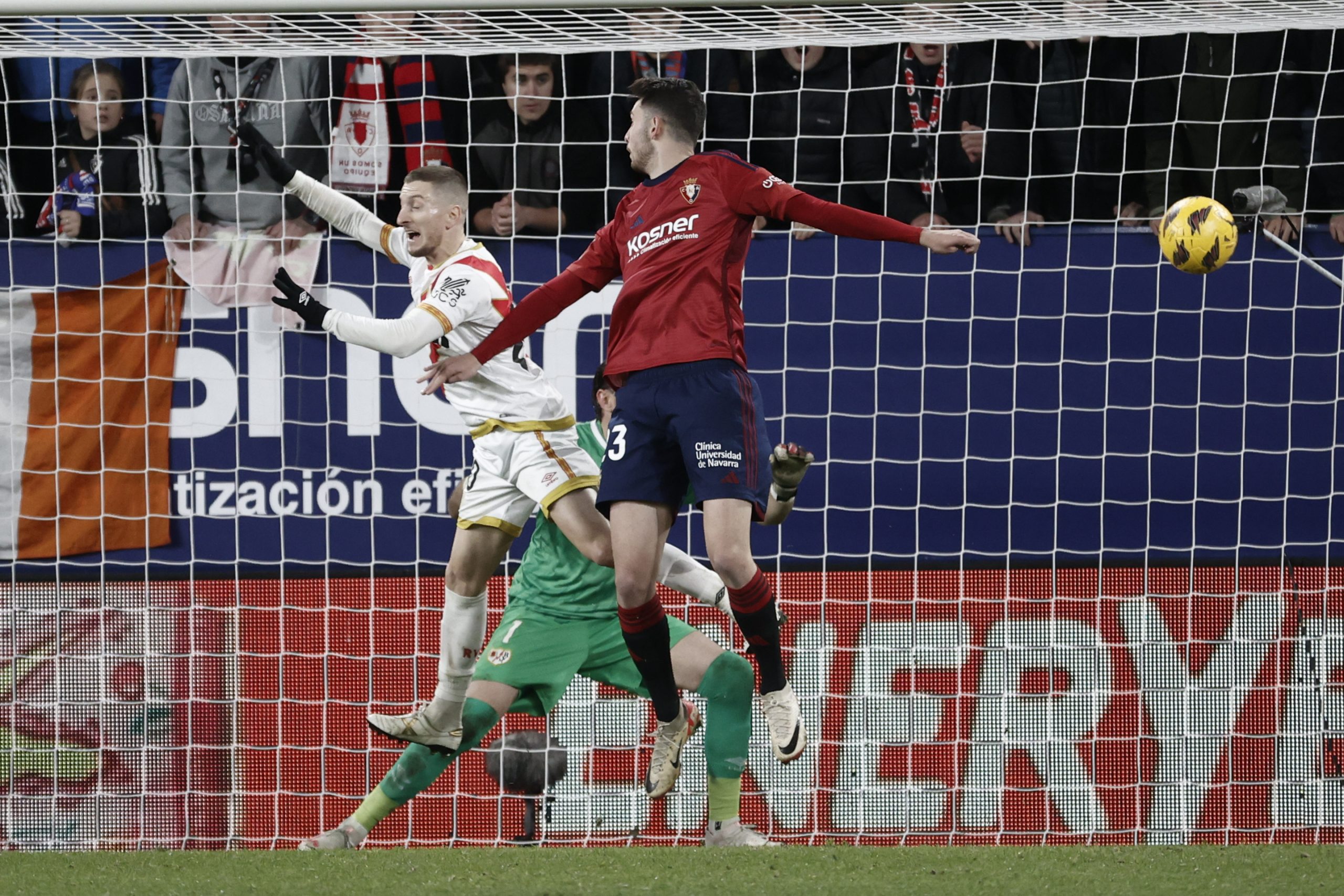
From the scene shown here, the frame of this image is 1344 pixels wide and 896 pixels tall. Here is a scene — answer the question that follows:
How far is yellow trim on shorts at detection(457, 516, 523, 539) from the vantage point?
478cm

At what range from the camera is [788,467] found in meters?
4.42

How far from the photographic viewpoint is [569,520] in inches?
186

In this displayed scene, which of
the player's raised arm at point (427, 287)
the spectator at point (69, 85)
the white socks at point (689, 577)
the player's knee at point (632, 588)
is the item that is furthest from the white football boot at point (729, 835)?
the spectator at point (69, 85)

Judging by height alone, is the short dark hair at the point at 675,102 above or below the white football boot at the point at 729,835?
above

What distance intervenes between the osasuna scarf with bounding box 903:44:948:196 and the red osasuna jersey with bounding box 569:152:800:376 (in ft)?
7.94

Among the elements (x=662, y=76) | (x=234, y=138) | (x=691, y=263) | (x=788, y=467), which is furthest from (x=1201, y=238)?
(x=234, y=138)

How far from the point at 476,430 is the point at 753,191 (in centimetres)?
125

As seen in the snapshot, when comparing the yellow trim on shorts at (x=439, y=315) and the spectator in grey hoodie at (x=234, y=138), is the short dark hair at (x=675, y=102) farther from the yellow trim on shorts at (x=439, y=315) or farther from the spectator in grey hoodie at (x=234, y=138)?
the spectator in grey hoodie at (x=234, y=138)

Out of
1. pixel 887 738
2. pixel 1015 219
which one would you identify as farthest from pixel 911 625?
pixel 1015 219

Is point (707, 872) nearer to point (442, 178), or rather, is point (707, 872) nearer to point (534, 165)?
point (442, 178)

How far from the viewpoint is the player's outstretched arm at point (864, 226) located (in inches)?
151

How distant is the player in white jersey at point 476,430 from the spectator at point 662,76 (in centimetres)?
183

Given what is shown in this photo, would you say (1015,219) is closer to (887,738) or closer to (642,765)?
(887,738)

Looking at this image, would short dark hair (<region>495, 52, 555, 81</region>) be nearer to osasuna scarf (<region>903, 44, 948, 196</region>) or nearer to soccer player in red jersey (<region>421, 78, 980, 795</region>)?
osasuna scarf (<region>903, 44, 948, 196</region>)
